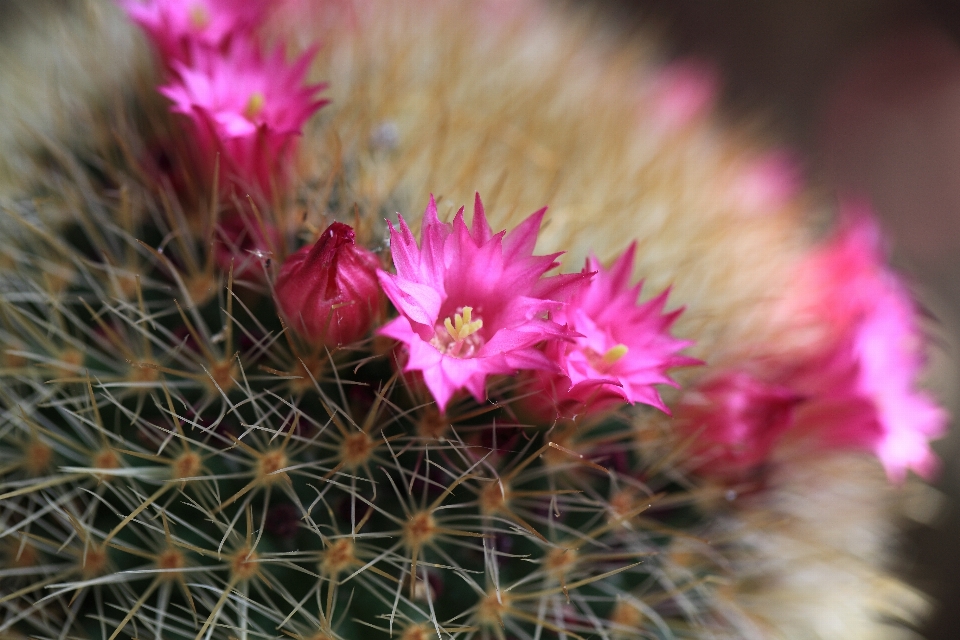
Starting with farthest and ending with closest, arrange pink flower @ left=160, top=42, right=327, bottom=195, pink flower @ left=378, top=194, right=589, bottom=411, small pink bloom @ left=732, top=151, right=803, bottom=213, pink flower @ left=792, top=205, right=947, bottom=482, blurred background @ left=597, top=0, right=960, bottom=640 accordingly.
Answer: blurred background @ left=597, top=0, right=960, bottom=640 → small pink bloom @ left=732, top=151, right=803, bottom=213 → pink flower @ left=792, top=205, right=947, bottom=482 → pink flower @ left=160, top=42, right=327, bottom=195 → pink flower @ left=378, top=194, right=589, bottom=411

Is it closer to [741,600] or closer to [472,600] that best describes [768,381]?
[741,600]

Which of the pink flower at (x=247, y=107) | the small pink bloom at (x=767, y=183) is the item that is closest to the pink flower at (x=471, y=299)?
the pink flower at (x=247, y=107)

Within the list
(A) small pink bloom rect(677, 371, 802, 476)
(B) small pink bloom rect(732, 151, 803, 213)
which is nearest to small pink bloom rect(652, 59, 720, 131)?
(B) small pink bloom rect(732, 151, 803, 213)

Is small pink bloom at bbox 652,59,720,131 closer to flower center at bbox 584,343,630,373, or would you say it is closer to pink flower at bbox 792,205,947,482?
pink flower at bbox 792,205,947,482

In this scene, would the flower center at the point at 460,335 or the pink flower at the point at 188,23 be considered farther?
the pink flower at the point at 188,23

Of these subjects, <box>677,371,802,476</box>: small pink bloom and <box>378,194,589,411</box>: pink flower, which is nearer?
<box>378,194,589,411</box>: pink flower

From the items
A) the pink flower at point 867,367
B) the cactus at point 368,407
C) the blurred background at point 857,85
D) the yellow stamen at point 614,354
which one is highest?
the blurred background at point 857,85

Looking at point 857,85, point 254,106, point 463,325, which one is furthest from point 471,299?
point 857,85

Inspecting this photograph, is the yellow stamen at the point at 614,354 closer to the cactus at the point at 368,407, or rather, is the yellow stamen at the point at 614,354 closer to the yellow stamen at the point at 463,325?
the cactus at the point at 368,407
